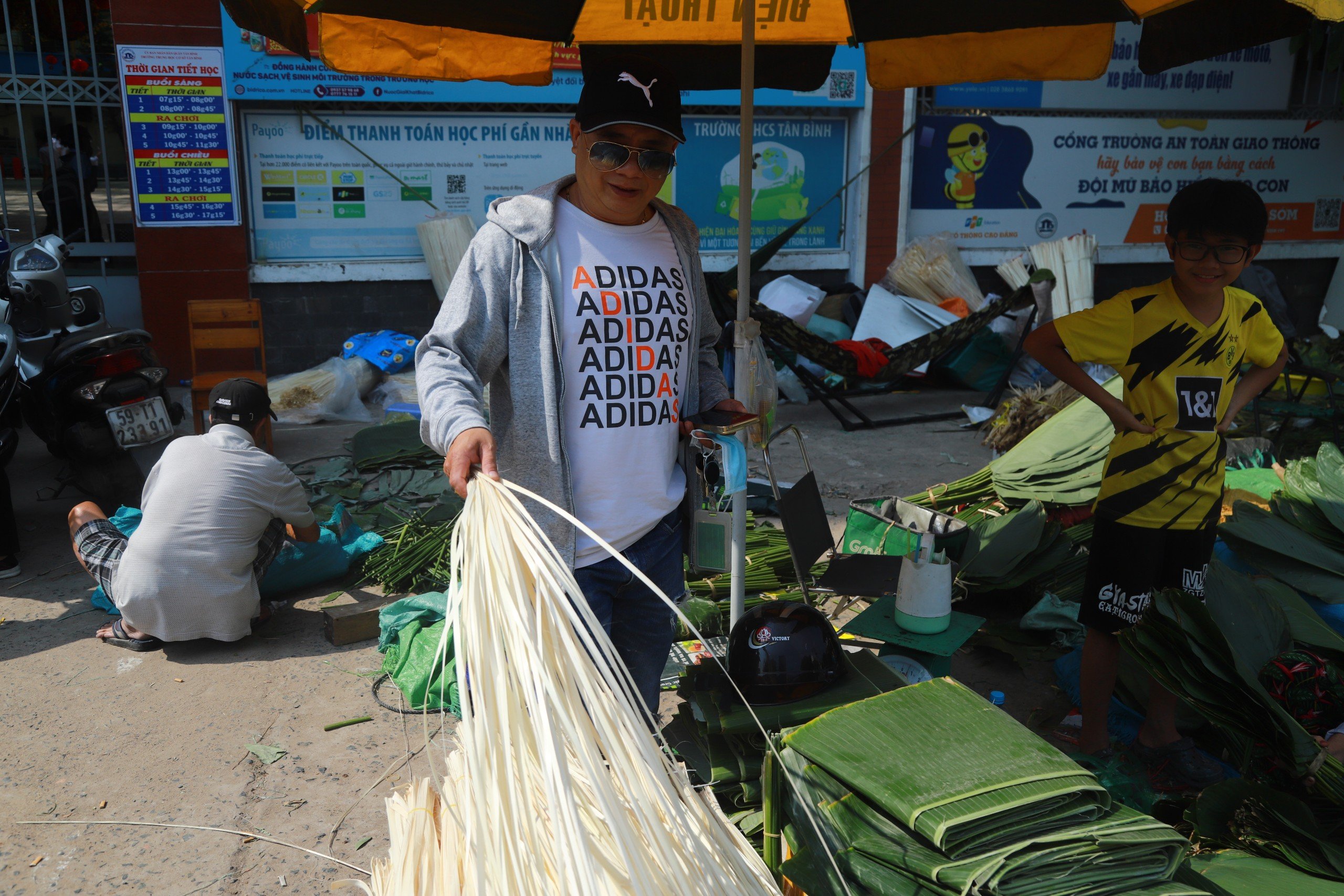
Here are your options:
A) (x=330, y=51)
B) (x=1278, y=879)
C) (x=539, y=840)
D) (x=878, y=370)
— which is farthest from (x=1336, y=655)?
(x=878, y=370)

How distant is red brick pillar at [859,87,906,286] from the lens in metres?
8.46

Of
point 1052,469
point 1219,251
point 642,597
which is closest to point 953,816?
point 642,597

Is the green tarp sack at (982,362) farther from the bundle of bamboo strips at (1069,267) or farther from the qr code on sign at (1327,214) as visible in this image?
the qr code on sign at (1327,214)

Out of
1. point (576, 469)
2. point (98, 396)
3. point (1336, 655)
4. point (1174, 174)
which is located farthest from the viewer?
point (1174, 174)

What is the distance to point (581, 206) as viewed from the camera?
212 centimetres

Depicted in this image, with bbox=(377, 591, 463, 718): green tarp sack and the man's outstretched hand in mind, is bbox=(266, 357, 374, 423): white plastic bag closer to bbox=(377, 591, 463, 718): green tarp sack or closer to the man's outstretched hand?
bbox=(377, 591, 463, 718): green tarp sack

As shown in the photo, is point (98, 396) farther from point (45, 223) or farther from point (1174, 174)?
point (1174, 174)

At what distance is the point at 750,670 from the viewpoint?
88.5 inches

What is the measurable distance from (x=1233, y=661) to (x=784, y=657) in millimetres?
1030

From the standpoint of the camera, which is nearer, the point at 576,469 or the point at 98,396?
the point at 576,469

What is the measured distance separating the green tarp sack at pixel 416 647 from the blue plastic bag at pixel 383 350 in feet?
12.7

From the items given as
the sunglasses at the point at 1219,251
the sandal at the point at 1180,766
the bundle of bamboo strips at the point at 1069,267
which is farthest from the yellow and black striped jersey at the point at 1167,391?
the bundle of bamboo strips at the point at 1069,267

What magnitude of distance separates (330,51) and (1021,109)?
7664 mm

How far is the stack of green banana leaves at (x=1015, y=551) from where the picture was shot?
12.3 feet
